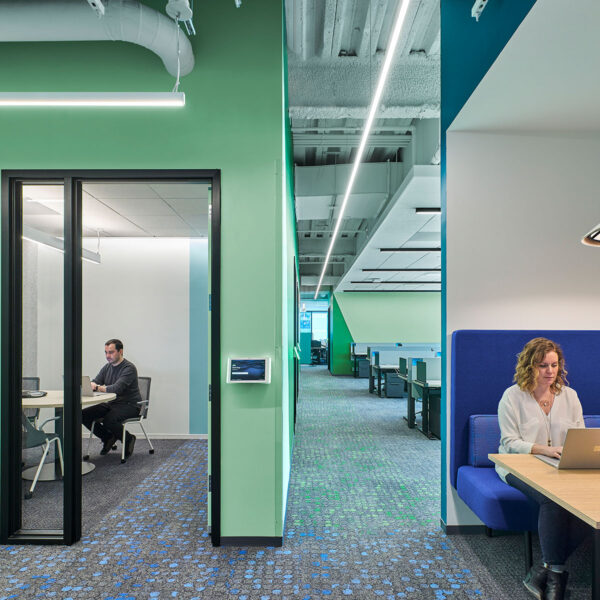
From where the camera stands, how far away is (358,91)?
170 inches

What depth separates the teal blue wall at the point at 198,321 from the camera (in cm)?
619

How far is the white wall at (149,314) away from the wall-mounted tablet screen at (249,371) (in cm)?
343

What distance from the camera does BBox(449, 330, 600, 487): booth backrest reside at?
125 inches

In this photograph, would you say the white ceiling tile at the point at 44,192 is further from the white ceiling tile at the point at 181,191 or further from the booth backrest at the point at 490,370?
the booth backrest at the point at 490,370

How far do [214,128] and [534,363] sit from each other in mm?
2517

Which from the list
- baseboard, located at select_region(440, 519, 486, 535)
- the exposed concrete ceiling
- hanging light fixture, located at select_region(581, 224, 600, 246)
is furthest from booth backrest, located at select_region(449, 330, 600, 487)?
the exposed concrete ceiling

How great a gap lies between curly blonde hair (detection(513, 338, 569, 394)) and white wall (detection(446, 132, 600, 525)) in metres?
0.54

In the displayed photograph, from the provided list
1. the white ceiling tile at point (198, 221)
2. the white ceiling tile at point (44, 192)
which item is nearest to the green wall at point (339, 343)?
the white ceiling tile at point (198, 221)

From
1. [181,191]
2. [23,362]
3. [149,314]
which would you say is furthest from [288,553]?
[149,314]

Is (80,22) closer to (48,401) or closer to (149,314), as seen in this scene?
(48,401)

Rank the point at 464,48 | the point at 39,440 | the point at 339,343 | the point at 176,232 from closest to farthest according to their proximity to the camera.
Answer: the point at 464,48 < the point at 39,440 < the point at 176,232 < the point at 339,343

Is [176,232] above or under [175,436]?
above

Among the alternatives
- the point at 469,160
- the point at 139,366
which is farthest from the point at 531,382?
the point at 139,366

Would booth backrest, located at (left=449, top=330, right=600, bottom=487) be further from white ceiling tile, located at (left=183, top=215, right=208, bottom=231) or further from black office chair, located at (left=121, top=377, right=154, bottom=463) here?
black office chair, located at (left=121, top=377, right=154, bottom=463)
